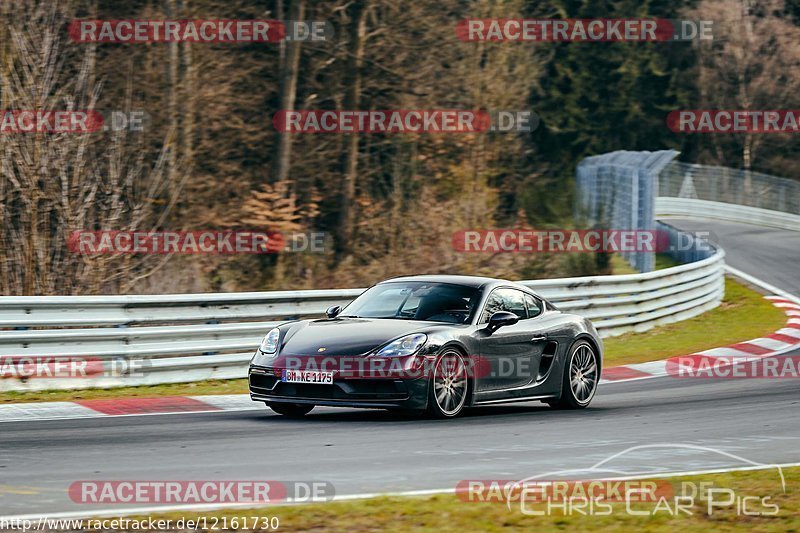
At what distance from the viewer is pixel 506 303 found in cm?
1211

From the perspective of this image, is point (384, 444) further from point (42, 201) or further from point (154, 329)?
point (42, 201)

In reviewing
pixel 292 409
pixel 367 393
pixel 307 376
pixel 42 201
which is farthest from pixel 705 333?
pixel 307 376

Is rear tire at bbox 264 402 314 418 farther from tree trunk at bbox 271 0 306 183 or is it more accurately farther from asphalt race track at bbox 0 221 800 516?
tree trunk at bbox 271 0 306 183

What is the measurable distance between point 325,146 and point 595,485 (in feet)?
88.5

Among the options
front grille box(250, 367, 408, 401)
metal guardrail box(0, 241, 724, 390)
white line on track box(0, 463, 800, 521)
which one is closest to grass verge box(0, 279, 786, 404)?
metal guardrail box(0, 241, 724, 390)

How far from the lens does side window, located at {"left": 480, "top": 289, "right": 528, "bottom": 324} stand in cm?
1180

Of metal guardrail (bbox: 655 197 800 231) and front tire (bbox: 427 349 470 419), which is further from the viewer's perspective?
metal guardrail (bbox: 655 197 800 231)

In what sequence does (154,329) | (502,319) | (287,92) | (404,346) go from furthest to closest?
1. (287,92)
2. (154,329)
3. (502,319)
4. (404,346)

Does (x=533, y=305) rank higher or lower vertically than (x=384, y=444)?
higher

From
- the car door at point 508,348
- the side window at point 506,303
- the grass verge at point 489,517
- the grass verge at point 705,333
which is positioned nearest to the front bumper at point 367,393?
the car door at point 508,348

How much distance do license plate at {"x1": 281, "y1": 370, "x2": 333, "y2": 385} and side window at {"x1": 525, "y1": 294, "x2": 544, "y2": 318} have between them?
2552 millimetres

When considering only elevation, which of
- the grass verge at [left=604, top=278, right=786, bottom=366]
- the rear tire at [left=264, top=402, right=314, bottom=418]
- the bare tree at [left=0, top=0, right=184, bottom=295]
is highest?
the bare tree at [left=0, top=0, right=184, bottom=295]

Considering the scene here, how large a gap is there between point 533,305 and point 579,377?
32.7 inches

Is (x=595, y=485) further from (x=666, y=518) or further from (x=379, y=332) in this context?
(x=379, y=332)
